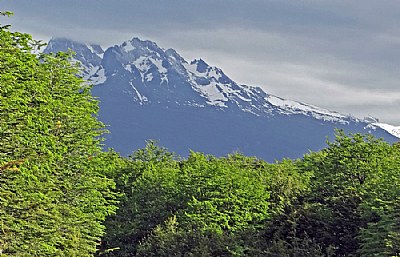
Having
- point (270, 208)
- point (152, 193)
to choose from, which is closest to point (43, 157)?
point (270, 208)

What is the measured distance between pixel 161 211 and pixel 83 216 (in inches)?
757

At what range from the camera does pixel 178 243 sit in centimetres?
4716

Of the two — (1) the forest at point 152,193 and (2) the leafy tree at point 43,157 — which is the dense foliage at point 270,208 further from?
(2) the leafy tree at point 43,157

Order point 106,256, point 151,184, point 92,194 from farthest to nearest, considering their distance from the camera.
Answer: point 151,184
point 106,256
point 92,194

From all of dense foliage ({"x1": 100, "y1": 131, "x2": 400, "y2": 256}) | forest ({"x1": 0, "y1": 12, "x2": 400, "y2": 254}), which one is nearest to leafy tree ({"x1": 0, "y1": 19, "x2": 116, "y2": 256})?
forest ({"x1": 0, "y1": 12, "x2": 400, "y2": 254})

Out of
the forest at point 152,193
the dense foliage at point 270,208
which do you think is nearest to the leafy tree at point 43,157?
the forest at point 152,193

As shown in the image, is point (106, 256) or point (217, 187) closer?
point (217, 187)

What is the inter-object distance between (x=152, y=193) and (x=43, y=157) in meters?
28.0

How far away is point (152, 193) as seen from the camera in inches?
2223

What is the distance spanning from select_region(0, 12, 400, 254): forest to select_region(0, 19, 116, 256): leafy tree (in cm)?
7

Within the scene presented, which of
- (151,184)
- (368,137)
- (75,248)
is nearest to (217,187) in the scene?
(151,184)

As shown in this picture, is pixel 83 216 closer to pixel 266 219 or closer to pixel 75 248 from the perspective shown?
pixel 75 248

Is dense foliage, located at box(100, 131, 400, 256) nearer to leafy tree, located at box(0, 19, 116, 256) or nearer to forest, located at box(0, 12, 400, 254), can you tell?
forest, located at box(0, 12, 400, 254)

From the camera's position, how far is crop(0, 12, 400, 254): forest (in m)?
27.4
